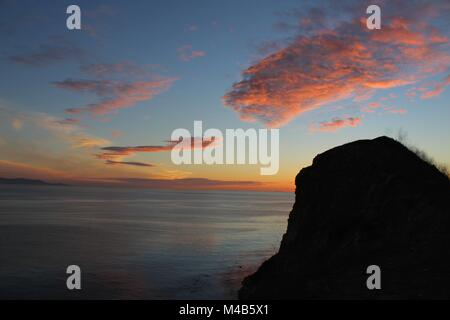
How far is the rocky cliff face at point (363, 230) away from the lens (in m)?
22.1

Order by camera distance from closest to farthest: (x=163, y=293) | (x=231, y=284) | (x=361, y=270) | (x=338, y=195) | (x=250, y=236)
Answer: (x=361, y=270)
(x=338, y=195)
(x=163, y=293)
(x=231, y=284)
(x=250, y=236)

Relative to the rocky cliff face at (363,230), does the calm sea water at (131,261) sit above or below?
below

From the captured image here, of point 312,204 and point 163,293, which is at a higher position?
point 312,204

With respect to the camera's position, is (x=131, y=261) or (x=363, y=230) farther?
(x=131, y=261)

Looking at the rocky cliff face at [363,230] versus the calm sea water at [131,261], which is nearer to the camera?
the rocky cliff face at [363,230]

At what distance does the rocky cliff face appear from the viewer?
72.5 feet

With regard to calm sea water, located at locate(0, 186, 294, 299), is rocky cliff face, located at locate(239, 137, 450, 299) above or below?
above

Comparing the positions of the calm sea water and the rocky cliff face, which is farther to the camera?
the calm sea water

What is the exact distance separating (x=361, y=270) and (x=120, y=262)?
32158mm

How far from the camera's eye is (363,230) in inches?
1048

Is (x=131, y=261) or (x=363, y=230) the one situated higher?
(x=363, y=230)

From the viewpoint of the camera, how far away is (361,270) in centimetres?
2358
